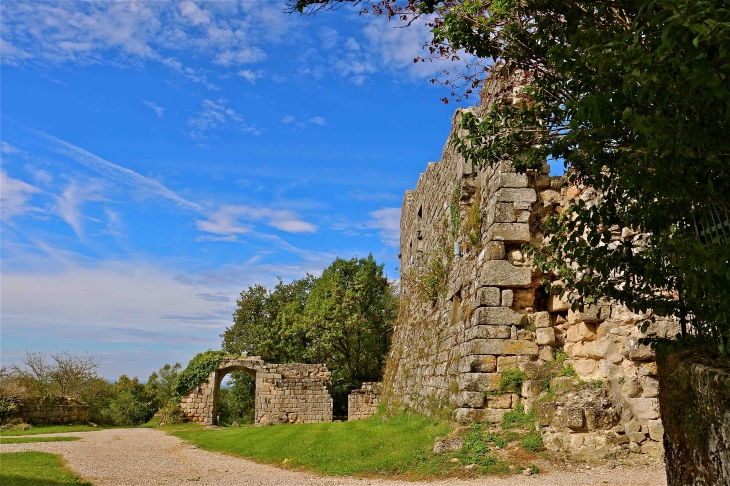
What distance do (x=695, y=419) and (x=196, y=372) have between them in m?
24.6

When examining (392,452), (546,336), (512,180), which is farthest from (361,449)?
(512,180)

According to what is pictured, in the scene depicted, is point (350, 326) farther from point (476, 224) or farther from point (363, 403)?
point (476, 224)

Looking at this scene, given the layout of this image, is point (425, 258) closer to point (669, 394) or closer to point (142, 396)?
point (669, 394)

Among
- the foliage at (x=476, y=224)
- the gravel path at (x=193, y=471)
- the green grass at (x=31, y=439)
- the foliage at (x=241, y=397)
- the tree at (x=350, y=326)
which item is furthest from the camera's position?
the foliage at (x=241, y=397)

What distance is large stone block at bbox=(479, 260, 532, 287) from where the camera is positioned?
9227 millimetres

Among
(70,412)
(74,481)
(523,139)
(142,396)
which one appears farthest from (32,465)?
(142,396)

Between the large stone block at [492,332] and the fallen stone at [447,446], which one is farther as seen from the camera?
the large stone block at [492,332]

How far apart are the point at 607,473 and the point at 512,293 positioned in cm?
333

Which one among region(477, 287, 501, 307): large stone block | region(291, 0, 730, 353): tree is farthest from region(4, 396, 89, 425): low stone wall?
region(291, 0, 730, 353): tree

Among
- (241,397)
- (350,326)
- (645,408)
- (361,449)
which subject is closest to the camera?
(645,408)

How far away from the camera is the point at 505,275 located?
926 centimetres

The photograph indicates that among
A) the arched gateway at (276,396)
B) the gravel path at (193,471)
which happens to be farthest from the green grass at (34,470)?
the arched gateway at (276,396)

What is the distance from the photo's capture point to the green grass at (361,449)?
802 cm

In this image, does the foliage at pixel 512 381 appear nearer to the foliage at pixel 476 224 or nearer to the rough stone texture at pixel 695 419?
the foliage at pixel 476 224
